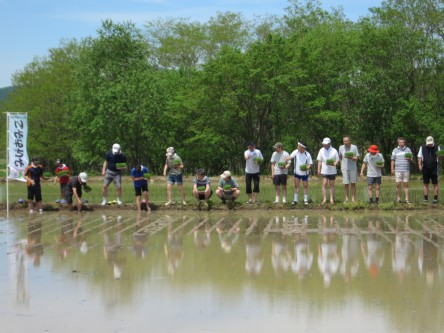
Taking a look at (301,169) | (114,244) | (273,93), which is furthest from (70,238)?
(273,93)

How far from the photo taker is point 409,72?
135 feet

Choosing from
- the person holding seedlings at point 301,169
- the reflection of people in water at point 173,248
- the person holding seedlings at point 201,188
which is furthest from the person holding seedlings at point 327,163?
the reflection of people in water at point 173,248

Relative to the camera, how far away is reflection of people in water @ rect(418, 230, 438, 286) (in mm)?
9359

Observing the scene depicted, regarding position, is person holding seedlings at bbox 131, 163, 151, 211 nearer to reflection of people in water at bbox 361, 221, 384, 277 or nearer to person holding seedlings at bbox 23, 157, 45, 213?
person holding seedlings at bbox 23, 157, 45, 213

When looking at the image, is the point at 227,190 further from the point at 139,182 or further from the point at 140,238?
the point at 140,238

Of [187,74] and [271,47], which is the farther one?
[187,74]

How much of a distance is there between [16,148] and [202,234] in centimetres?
653

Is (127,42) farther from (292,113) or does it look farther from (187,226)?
(187,226)

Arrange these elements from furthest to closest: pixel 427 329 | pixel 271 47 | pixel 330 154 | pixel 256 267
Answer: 1. pixel 271 47
2. pixel 330 154
3. pixel 256 267
4. pixel 427 329

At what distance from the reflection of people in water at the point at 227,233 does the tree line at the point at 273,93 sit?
1015 inches

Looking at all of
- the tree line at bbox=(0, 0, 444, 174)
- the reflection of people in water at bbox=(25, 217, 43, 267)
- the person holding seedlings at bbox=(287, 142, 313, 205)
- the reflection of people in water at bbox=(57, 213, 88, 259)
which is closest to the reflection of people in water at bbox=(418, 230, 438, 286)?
the person holding seedlings at bbox=(287, 142, 313, 205)

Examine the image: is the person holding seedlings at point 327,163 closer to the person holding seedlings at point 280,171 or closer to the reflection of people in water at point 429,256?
the person holding seedlings at point 280,171

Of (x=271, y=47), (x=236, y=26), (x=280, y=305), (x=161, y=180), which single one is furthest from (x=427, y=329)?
(x=236, y=26)

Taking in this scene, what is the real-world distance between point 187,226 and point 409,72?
29.8 meters
